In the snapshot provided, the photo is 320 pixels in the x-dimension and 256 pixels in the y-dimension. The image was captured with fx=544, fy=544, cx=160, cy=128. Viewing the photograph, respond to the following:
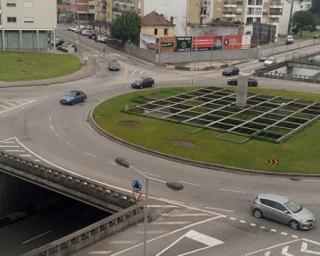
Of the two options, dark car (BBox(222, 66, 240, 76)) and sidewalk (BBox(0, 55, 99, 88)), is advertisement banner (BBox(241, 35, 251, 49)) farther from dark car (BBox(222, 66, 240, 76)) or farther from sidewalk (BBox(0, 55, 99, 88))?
sidewalk (BBox(0, 55, 99, 88))

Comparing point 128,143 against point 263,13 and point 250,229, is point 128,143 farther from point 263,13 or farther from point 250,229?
point 263,13

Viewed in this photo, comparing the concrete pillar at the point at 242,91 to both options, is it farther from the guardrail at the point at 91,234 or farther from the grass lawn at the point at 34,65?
the guardrail at the point at 91,234

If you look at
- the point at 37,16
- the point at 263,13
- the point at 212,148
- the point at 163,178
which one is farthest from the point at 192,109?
the point at 263,13

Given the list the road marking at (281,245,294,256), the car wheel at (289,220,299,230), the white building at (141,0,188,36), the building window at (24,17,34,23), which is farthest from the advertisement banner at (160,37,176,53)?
the road marking at (281,245,294,256)

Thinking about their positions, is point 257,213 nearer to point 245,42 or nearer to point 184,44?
point 184,44

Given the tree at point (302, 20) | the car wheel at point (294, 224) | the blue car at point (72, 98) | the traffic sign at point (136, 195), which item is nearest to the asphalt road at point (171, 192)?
the car wheel at point (294, 224)

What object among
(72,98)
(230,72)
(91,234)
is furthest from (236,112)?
(91,234)
